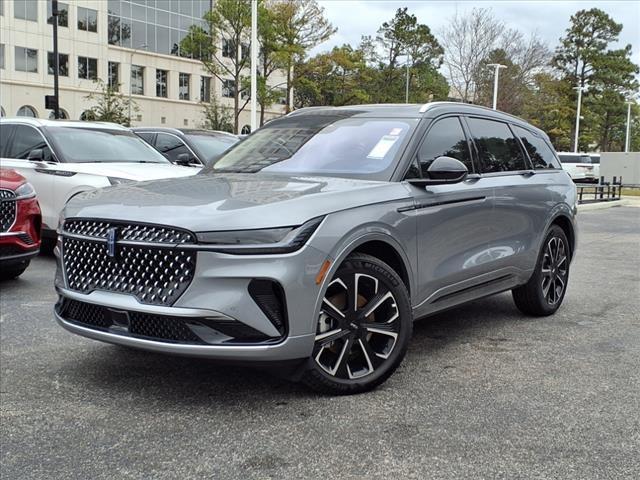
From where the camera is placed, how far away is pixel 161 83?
6050 cm

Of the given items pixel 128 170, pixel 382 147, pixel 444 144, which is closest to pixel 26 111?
pixel 128 170

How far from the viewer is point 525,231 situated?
568 cm

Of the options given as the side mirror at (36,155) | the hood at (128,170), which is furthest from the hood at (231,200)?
the side mirror at (36,155)

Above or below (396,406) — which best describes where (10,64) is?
above

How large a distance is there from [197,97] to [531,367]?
6096cm

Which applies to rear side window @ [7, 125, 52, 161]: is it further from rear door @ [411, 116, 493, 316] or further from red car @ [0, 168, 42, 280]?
rear door @ [411, 116, 493, 316]

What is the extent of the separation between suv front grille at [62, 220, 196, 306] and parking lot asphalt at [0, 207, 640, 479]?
0.64m

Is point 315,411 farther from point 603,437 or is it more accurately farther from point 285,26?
point 285,26

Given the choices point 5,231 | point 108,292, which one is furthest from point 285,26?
point 108,292

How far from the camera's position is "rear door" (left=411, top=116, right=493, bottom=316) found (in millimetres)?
4502

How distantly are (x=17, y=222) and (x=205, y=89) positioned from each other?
5897 centimetres

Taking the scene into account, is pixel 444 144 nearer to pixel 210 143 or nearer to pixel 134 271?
pixel 134 271

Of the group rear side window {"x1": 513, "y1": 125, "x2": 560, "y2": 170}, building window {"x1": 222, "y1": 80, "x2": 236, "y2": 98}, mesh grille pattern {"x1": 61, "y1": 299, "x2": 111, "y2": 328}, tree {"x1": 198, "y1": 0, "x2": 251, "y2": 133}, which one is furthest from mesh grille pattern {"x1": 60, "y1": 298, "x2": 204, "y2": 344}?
building window {"x1": 222, "y1": 80, "x2": 236, "y2": 98}

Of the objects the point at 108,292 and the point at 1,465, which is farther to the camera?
the point at 108,292
